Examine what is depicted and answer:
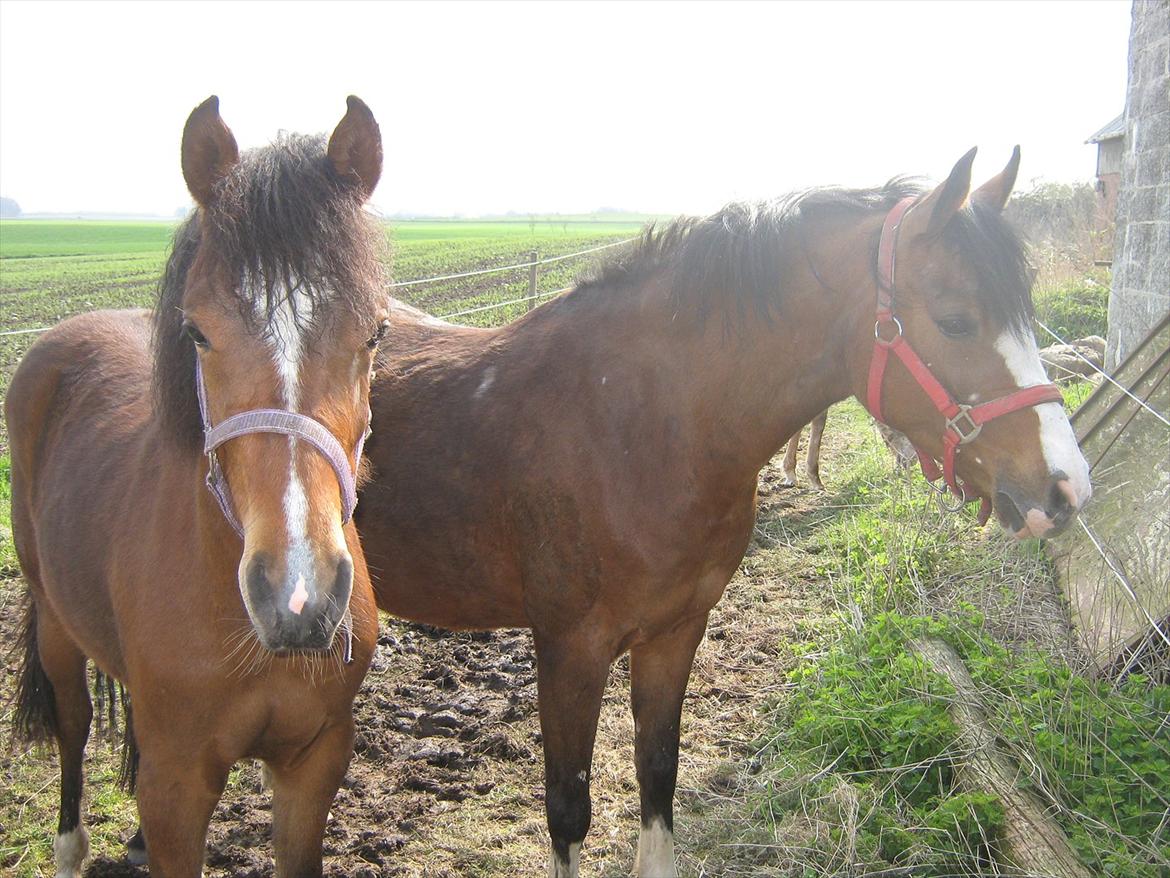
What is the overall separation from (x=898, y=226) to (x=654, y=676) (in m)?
1.70

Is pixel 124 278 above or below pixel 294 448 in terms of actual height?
below

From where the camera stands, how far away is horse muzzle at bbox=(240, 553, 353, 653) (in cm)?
147

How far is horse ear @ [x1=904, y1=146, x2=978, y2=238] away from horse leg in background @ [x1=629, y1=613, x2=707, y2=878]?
57.6 inches

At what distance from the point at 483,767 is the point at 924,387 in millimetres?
2430

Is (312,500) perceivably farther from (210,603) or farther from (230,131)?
(230,131)

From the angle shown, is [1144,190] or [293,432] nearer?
[293,432]

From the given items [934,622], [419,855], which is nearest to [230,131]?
[419,855]

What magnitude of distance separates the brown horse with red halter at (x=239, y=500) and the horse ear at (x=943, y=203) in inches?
56.5

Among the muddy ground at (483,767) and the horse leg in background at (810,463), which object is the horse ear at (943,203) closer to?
the muddy ground at (483,767)

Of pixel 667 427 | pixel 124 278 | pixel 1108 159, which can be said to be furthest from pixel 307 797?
pixel 124 278

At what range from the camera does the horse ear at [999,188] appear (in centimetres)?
232

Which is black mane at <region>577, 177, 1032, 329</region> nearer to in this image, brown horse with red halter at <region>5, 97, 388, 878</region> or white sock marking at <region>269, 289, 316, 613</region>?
brown horse with red halter at <region>5, 97, 388, 878</region>

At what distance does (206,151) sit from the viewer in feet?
6.15

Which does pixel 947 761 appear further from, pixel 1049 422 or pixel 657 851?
pixel 1049 422
